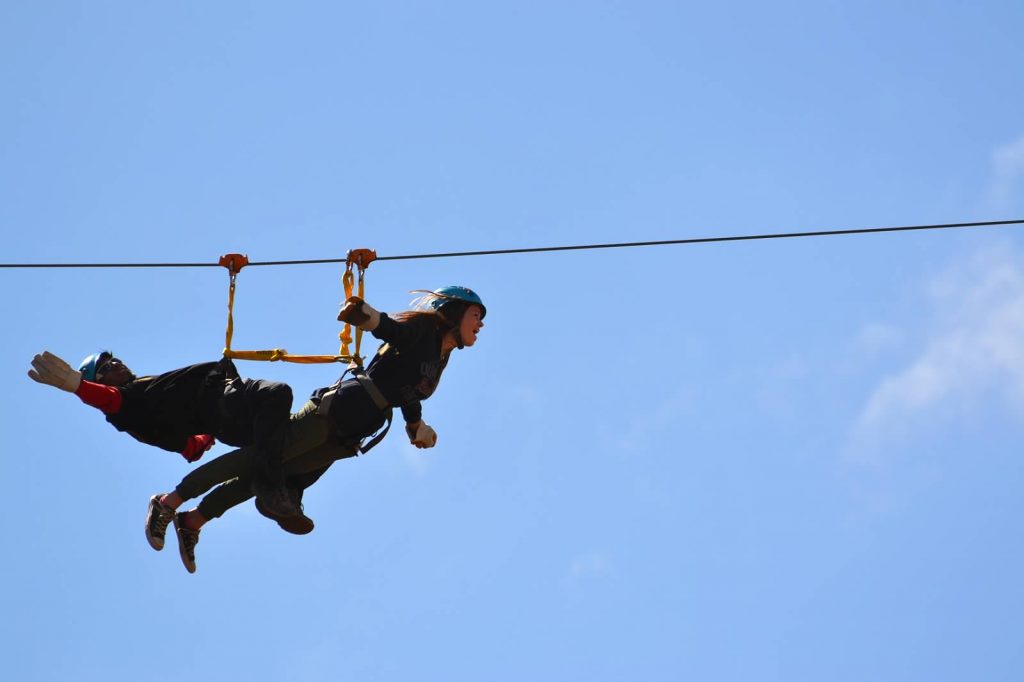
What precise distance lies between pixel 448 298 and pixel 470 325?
196 mm

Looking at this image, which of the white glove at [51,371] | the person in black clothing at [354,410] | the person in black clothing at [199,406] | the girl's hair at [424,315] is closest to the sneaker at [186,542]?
the person in black clothing at [354,410]

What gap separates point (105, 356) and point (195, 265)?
0.71m

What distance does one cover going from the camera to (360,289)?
959 cm

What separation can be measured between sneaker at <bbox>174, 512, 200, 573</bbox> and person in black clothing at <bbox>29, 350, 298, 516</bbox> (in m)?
0.44

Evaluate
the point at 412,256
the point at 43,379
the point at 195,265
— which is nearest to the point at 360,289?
the point at 412,256

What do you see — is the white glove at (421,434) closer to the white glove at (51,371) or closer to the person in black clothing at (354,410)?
the person in black clothing at (354,410)

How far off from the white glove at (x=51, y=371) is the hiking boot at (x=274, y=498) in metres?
1.14

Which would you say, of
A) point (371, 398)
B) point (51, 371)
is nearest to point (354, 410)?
point (371, 398)

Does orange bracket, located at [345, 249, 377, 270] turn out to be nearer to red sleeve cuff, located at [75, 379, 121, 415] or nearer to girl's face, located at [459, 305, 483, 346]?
girl's face, located at [459, 305, 483, 346]

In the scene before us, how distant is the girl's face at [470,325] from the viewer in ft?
32.5

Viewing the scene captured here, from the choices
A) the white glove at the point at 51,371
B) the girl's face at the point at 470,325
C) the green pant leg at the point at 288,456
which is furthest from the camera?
the girl's face at the point at 470,325

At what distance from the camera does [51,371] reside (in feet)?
30.7

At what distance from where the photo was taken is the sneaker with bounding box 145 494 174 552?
32.2ft

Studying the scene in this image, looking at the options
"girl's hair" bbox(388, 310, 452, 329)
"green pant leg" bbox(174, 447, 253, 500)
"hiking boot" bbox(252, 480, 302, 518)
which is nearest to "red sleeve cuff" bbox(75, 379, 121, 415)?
"green pant leg" bbox(174, 447, 253, 500)
